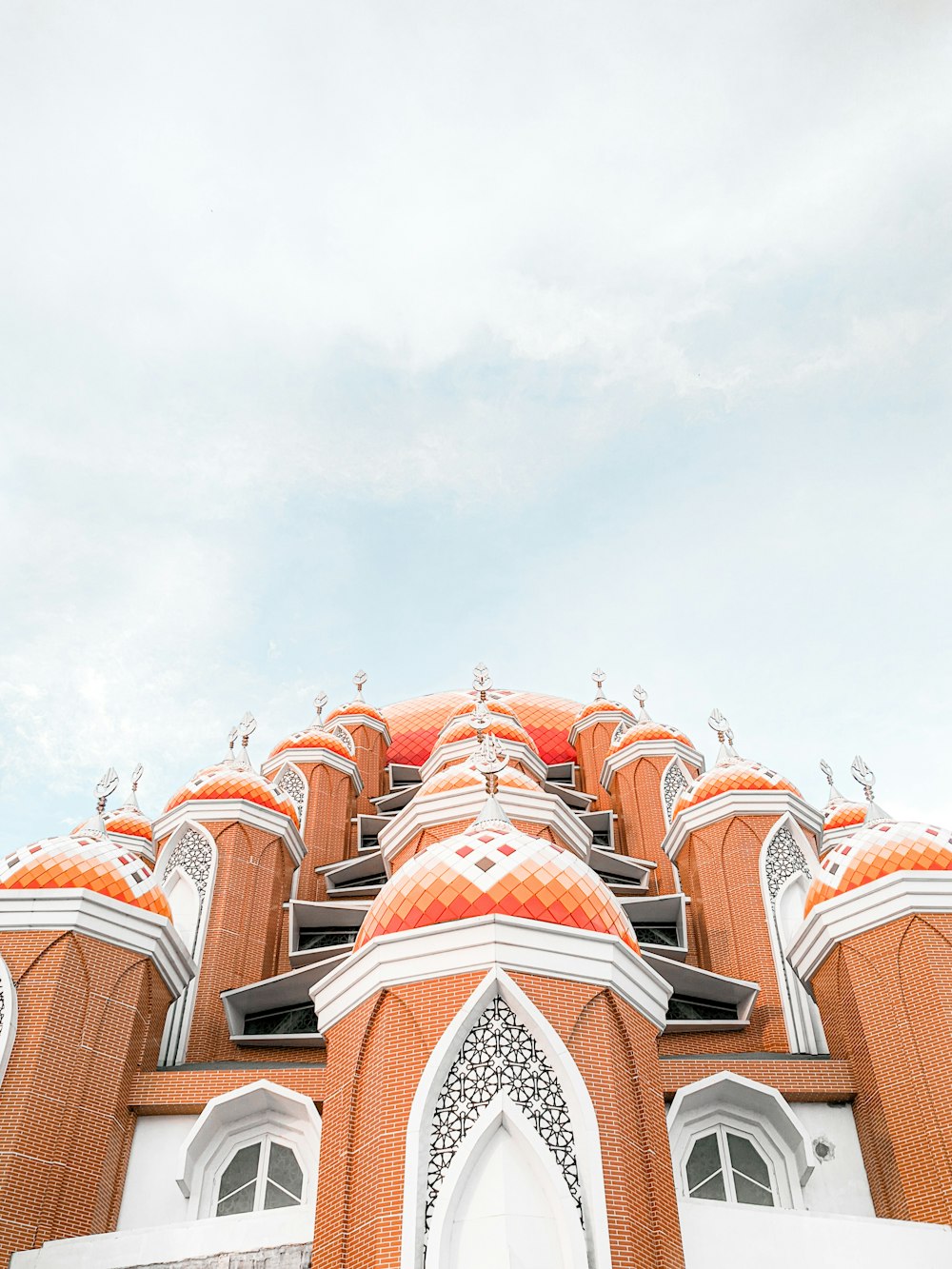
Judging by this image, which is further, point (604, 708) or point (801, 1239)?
point (604, 708)

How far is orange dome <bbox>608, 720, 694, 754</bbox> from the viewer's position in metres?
25.7

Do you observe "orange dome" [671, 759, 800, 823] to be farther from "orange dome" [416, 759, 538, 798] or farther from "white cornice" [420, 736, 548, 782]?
"white cornice" [420, 736, 548, 782]

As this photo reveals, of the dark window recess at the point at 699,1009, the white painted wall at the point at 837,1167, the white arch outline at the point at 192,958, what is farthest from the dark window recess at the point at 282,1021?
the white painted wall at the point at 837,1167

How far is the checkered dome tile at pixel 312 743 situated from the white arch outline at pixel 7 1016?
12.6 m

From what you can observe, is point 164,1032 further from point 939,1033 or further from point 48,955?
point 939,1033

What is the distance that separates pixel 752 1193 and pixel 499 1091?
5526mm

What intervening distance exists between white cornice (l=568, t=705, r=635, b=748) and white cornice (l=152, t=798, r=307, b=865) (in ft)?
Result: 36.5

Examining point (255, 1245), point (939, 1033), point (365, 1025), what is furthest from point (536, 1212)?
point (939, 1033)

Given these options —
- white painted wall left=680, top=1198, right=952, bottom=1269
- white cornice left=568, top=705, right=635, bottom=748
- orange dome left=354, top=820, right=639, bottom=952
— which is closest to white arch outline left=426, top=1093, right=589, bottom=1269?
orange dome left=354, top=820, right=639, bottom=952

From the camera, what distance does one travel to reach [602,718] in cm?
2956

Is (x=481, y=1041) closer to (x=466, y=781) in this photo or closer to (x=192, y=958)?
(x=192, y=958)

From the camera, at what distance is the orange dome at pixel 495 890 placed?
1104 centimetres

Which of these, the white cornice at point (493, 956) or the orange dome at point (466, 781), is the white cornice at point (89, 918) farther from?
the orange dome at point (466, 781)

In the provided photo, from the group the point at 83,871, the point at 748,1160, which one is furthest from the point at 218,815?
the point at 748,1160
